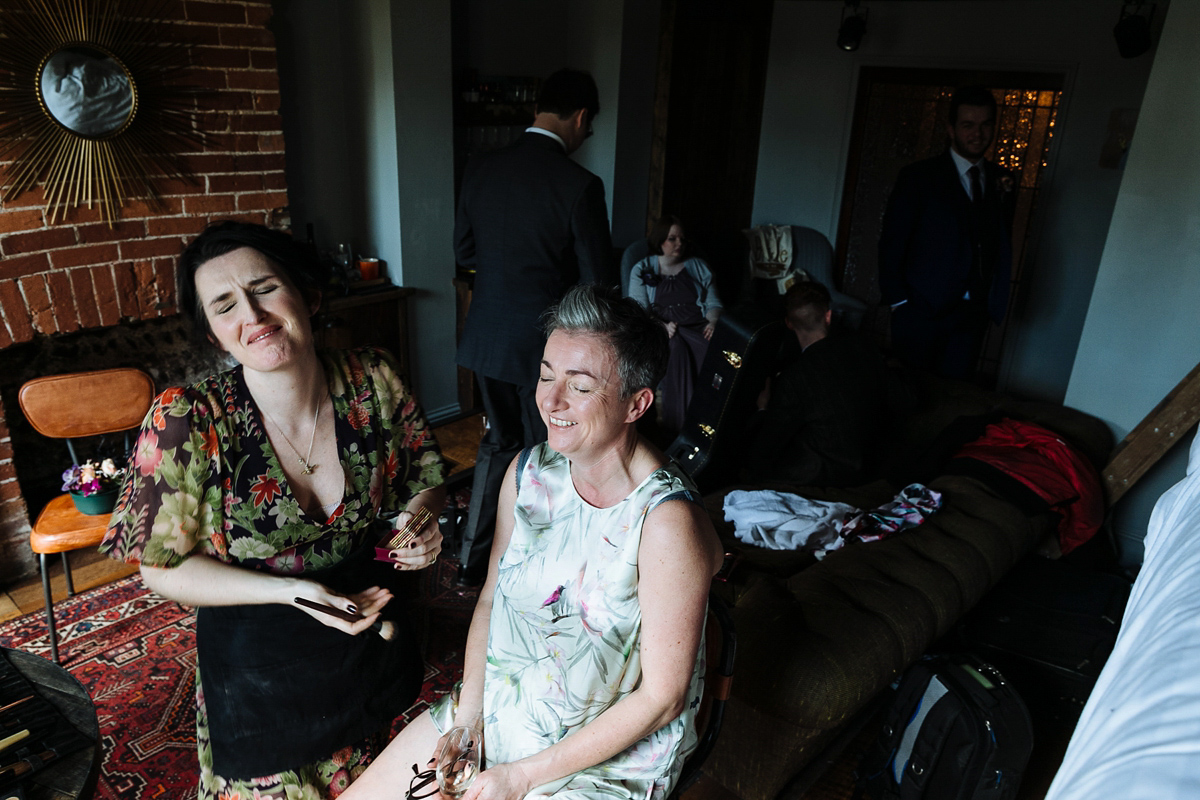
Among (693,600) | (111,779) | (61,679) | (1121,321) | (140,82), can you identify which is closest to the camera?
(693,600)

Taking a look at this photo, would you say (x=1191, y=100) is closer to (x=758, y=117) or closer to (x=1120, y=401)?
(x=1120, y=401)

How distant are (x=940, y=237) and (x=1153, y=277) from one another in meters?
0.86

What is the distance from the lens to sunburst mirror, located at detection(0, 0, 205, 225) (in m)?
2.55

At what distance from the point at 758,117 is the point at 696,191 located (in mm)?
884

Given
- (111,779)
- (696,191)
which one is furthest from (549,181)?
(696,191)

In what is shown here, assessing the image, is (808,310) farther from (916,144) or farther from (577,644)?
(916,144)

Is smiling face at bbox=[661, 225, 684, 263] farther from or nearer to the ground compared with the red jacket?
farther from the ground

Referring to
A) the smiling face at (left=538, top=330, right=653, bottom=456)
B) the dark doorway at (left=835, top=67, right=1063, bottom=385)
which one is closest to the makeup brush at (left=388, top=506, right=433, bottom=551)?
the smiling face at (left=538, top=330, right=653, bottom=456)

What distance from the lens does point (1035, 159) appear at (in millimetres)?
4949

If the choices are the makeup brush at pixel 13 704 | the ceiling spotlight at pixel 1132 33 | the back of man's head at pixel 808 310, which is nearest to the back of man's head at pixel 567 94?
the back of man's head at pixel 808 310

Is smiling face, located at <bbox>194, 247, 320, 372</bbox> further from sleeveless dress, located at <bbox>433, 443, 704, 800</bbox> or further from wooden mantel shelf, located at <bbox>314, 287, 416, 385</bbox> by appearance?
wooden mantel shelf, located at <bbox>314, 287, 416, 385</bbox>

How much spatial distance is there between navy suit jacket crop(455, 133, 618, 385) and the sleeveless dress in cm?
131

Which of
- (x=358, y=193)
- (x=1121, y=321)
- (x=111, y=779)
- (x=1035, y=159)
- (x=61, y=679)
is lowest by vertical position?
(x=111, y=779)

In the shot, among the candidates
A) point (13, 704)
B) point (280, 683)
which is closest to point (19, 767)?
point (13, 704)
